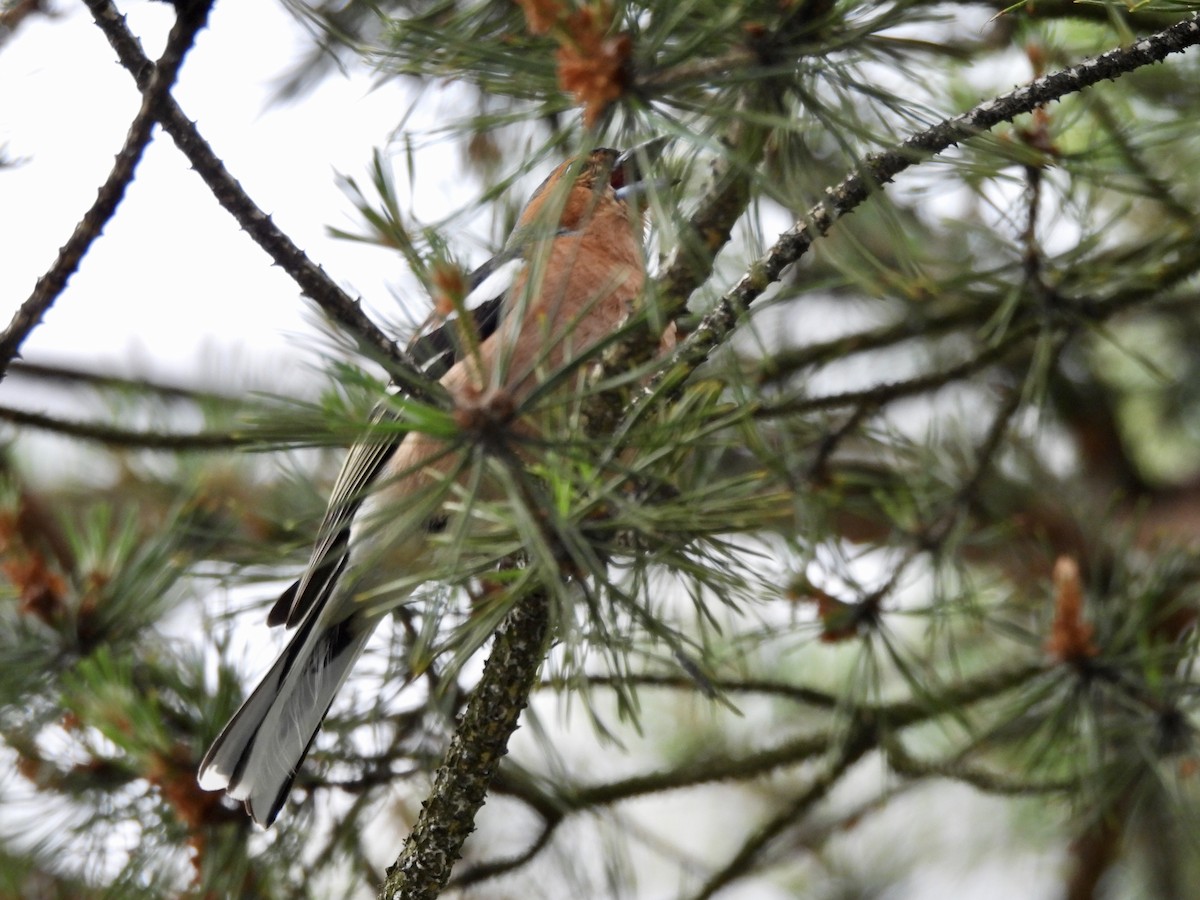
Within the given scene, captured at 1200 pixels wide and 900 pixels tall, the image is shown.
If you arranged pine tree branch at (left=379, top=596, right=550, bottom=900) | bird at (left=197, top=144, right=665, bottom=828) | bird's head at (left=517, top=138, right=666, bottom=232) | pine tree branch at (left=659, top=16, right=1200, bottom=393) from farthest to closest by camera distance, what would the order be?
bird at (left=197, top=144, right=665, bottom=828) → pine tree branch at (left=379, top=596, right=550, bottom=900) → pine tree branch at (left=659, top=16, right=1200, bottom=393) → bird's head at (left=517, top=138, right=666, bottom=232)

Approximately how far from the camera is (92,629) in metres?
2.70

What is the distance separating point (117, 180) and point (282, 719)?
1238 millimetres

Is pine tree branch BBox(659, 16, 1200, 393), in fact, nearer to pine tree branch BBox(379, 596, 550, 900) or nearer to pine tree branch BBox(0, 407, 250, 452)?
pine tree branch BBox(379, 596, 550, 900)

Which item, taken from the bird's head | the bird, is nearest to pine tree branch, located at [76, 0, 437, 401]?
the bird's head

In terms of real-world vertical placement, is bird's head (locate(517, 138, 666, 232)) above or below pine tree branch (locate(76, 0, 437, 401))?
above

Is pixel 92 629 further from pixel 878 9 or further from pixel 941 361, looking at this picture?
pixel 941 361

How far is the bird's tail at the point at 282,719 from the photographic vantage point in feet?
7.88

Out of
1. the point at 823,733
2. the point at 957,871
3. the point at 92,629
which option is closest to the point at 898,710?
the point at 823,733

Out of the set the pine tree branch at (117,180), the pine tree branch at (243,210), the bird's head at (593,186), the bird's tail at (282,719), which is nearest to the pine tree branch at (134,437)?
the bird's tail at (282,719)

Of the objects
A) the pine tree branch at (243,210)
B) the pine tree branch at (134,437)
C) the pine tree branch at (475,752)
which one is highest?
the pine tree branch at (134,437)

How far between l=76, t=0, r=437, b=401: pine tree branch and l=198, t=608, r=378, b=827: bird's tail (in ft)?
3.54

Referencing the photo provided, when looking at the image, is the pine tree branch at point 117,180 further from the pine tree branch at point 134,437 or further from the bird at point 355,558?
the pine tree branch at point 134,437

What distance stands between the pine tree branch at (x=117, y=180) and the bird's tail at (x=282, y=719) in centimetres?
92

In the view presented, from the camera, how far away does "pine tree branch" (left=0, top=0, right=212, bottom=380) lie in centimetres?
164
